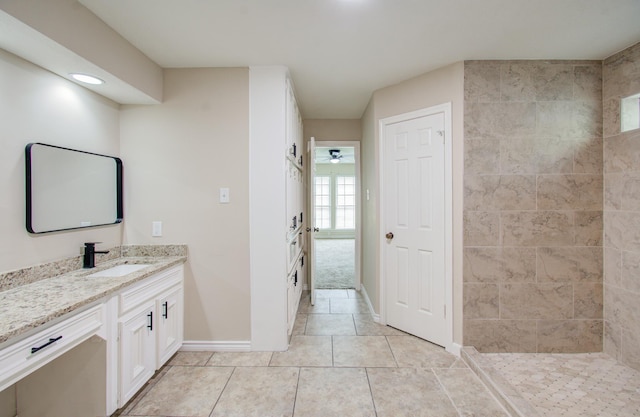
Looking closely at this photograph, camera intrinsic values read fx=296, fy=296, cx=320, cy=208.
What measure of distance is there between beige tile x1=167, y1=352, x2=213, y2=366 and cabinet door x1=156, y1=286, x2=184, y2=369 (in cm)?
10

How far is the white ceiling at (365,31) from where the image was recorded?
171 centimetres

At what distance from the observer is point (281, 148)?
8.14ft

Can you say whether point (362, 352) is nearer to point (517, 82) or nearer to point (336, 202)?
point (517, 82)

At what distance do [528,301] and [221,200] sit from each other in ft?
8.70

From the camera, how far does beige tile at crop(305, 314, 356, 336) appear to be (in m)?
2.85

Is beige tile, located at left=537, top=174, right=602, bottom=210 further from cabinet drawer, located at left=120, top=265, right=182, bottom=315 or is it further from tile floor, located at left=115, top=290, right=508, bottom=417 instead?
cabinet drawer, located at left=120, top=265, right=182, bottom=315

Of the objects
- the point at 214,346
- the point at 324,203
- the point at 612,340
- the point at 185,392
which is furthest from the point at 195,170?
the point at 324,203

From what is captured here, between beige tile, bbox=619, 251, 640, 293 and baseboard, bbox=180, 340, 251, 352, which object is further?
baseboard, bbox=180, 340, 251, 352

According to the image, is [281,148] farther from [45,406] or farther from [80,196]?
[45,406]

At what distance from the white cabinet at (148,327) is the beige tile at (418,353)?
178 cm

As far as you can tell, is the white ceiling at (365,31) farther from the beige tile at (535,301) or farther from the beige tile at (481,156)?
the beige tile at (535,301)

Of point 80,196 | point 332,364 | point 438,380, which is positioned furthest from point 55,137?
point 438,380

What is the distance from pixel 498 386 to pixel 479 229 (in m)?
1.10

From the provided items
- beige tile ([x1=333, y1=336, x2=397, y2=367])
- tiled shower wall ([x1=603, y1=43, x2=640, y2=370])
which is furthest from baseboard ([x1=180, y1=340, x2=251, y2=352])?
tiled shower wall ([x1=603, y1=43, x2=640, y2=370])
